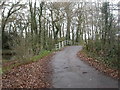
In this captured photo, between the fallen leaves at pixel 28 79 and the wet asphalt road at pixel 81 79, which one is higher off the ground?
the fallen leaves at pixel 28 79

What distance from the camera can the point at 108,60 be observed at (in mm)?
13555

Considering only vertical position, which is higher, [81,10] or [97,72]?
[81,10]

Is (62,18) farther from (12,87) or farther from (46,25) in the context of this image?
(12,87)

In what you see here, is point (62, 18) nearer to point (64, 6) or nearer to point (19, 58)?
point (64, 6)

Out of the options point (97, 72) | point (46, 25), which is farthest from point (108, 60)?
point (46, 25)

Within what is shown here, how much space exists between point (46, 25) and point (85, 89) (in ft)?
94.0

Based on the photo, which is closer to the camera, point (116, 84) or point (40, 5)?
point (116, 84)

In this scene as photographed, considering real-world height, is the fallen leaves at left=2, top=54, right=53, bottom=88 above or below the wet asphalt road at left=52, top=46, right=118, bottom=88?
above

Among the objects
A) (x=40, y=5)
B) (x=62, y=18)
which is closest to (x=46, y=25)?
(x=62, y=18)

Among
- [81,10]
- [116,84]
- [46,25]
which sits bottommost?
[116,84]

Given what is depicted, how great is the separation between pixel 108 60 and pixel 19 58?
7098mm

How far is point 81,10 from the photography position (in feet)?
114

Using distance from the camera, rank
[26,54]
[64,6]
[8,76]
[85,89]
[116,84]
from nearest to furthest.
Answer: [85,89]
[116,84]
[8,76]
[26,54]
[64,6]

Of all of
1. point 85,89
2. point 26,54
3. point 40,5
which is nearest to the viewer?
point 85,89
